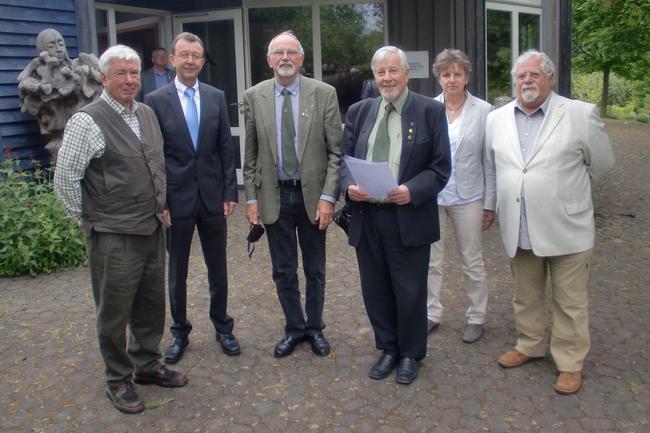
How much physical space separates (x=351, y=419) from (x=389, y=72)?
75.4 inches

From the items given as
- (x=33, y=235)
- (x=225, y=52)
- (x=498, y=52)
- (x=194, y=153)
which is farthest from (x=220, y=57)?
(x=194, y=153)

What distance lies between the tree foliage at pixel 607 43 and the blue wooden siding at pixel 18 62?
40.0ft

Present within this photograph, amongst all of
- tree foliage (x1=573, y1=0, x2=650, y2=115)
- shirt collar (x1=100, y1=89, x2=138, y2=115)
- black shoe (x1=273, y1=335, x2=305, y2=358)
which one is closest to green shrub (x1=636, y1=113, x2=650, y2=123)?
tree foliage (x1=573, y1=0, x2=650, y2=115)

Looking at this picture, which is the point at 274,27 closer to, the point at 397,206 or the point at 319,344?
the point at 319,344

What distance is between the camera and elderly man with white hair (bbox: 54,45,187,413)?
367 cm

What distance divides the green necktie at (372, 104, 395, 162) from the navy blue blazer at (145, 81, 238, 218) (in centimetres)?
101

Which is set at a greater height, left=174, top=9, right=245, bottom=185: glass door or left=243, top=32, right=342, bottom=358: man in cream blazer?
left=174, top=9, right=245, bottom=185: glass door

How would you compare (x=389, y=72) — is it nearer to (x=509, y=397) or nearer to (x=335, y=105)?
(x=335, y=105)

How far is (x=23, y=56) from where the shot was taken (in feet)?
27.1

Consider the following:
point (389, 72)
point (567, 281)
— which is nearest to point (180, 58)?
point (389, 72)

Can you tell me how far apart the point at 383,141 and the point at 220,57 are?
6.85 m

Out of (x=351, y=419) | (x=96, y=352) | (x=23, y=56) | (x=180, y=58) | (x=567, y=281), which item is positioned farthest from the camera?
(x=23, y=56)

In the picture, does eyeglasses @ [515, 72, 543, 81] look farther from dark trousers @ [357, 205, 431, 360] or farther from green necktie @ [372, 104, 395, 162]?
dark trousers @ [357, 205, 431, 360]

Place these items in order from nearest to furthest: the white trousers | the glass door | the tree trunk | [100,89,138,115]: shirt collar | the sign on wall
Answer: [100,89,138,115]: shirt collar → the white trousers → the sign on wall → the glass door → the tree trunk
